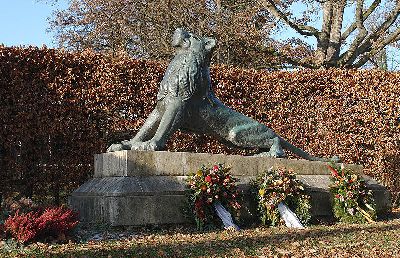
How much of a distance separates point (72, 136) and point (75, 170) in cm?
66

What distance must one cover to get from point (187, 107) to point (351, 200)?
3221mm

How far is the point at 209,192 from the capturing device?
7.00 m

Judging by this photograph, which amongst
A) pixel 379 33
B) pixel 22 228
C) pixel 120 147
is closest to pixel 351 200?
pixel 120 147

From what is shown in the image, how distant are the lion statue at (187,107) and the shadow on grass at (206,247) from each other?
5.67 feet

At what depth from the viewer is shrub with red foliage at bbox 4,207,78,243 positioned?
5.44 meters

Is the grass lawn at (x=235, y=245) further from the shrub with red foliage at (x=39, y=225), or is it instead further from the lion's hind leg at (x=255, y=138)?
the lion's hind leg at (x=255, y=138)

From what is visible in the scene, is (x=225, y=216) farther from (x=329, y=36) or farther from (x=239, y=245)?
(x=329, y=36)

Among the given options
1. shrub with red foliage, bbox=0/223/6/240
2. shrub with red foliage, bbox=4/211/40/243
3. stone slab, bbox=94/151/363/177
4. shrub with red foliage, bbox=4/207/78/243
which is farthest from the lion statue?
shrub with red foliage, bbox=0/223/6/240

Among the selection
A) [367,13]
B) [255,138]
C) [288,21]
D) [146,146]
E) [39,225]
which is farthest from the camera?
[367,13]

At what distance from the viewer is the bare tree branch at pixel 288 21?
15.9 meters

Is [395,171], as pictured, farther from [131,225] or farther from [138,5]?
[138,5]

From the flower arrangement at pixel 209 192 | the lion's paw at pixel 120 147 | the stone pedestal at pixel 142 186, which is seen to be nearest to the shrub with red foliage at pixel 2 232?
the stone pedestal at pixel 142 186

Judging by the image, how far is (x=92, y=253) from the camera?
16.6 feet

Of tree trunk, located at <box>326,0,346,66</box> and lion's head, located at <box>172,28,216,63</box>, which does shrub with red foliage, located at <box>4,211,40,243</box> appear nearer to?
lion's head, located at <box>172,28,216,63</box>
